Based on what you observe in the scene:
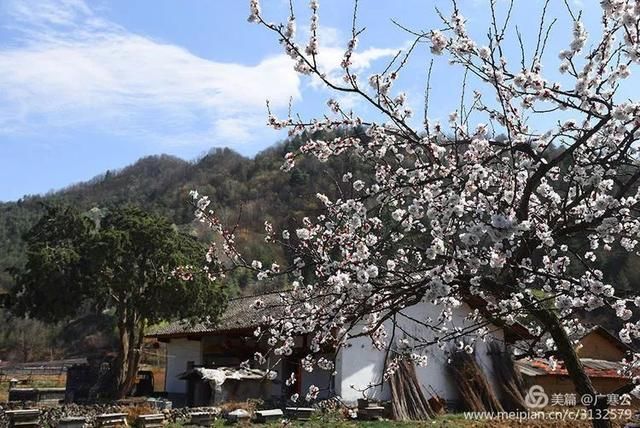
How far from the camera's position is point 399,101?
5168 millimetres

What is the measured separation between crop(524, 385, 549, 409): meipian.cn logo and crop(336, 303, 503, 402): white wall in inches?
49.8

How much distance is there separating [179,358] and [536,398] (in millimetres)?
12923

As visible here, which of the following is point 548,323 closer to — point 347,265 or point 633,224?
point 633,224

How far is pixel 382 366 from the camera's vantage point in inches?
691

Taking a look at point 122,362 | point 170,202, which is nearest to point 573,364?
point 122,362

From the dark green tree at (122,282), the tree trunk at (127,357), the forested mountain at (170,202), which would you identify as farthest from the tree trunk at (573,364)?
the forested mountain at (170,202)

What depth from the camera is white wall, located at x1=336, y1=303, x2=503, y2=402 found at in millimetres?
16609

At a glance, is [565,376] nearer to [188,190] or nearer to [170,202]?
[188,190]

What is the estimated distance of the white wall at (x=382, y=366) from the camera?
16609 mm

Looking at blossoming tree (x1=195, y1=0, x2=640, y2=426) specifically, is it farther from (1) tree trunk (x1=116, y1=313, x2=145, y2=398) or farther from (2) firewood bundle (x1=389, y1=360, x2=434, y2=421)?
(1) tree trunk (x1=116, y1=313, x2=145, y2=398)

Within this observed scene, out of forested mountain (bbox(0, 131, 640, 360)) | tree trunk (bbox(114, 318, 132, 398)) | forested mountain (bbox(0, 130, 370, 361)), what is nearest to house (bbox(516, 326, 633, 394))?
forested mountain (bbox(0, 131, 640, 360))

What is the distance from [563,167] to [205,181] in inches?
2767

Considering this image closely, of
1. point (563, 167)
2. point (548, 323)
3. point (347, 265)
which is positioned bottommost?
point (548, 323)

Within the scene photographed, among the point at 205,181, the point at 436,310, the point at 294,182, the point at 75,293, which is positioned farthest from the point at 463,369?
the point at 205,181
